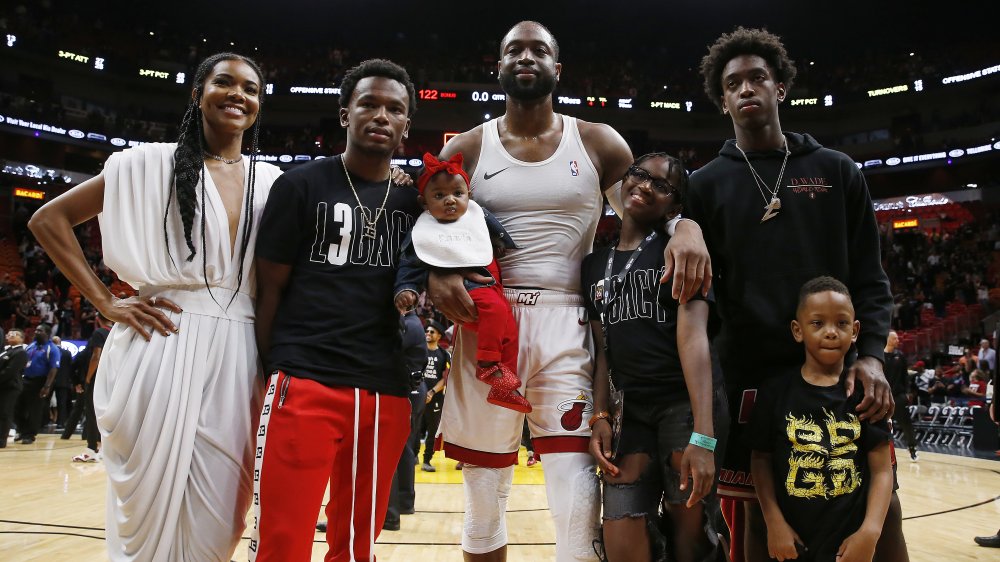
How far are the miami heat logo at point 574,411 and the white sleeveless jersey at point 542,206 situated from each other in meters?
0.45

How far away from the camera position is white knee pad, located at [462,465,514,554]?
2.74 meters

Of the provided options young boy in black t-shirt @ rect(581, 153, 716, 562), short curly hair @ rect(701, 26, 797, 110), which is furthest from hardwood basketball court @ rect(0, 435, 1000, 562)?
short curly hair @ rect(701, 26, 797, 110)

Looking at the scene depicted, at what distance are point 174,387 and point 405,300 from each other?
829 millimetres

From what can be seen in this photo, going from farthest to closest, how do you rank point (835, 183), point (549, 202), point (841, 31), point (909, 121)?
point (841, 31)
point (909, 121)
point (549, 202)
point (835, 183)

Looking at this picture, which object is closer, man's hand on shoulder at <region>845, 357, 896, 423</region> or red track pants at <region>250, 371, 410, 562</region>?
red track pants at <region>250, 371, 410, 562</region>

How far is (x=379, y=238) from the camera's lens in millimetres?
2547

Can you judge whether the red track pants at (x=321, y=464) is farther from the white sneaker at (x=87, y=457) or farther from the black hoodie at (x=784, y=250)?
the white sneaker at (x=87, y=457)

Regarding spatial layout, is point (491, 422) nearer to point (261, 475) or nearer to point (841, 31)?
point (261, 475)

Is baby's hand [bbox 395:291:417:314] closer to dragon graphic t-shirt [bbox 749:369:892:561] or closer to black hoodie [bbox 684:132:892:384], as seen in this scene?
black hoodie [bbox 684:132:892:384]

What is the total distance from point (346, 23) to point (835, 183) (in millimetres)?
28452

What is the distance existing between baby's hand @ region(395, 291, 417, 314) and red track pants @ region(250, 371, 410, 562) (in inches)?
12.7

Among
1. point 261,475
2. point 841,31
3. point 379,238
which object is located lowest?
point 261,475

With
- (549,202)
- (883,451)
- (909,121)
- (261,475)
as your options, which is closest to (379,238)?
(549,202)

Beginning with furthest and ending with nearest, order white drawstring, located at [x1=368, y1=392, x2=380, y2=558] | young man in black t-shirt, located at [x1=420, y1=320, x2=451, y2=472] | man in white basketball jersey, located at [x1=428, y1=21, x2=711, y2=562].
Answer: young man in black t-shirt, located at [x1=420, y1=320, x2=451, y2=472] < man in white basketball jersey, located at [x1=428, y1=21, x2=711, y2=562] < white drawstring, located at [x1=368, y1=392, x2=380, y2=558]
